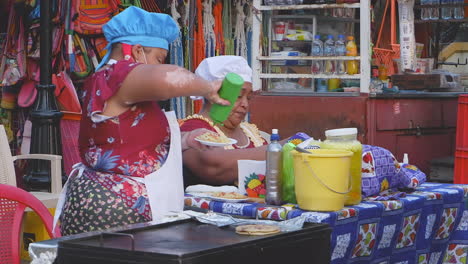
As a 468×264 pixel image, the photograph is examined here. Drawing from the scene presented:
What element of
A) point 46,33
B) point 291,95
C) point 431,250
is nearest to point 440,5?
point 291,95

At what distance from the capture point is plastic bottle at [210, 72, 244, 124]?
10.0 feet

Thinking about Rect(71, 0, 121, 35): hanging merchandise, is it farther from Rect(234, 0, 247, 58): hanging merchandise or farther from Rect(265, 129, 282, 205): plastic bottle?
Rect(265, 129, 282, 205): plastic bottle

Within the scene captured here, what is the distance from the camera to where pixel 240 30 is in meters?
9.44

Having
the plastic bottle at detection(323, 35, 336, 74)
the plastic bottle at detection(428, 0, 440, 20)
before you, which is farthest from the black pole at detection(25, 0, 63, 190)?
the plastic bottle at detection(428, 0, 440, 20)

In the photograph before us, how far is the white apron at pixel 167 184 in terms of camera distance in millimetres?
3465

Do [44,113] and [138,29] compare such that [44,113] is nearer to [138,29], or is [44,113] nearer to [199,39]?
[199,39]

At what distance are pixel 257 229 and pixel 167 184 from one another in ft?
2.35

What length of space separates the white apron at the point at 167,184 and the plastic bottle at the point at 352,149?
71 centimetres

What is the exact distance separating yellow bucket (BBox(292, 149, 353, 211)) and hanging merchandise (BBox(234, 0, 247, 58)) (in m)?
5.89

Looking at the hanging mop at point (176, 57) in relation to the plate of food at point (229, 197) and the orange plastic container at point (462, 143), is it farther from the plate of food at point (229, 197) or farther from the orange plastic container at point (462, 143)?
the plate of food at point (229, 197)

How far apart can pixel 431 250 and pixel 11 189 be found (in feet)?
7.36

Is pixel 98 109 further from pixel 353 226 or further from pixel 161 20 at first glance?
pixel 353 226

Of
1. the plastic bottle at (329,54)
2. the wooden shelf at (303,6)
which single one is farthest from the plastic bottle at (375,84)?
the wooden shelf at (303,6)

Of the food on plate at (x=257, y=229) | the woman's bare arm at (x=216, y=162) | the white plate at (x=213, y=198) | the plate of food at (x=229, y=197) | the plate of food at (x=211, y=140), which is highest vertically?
the plate of food at (x=211, y=140)
